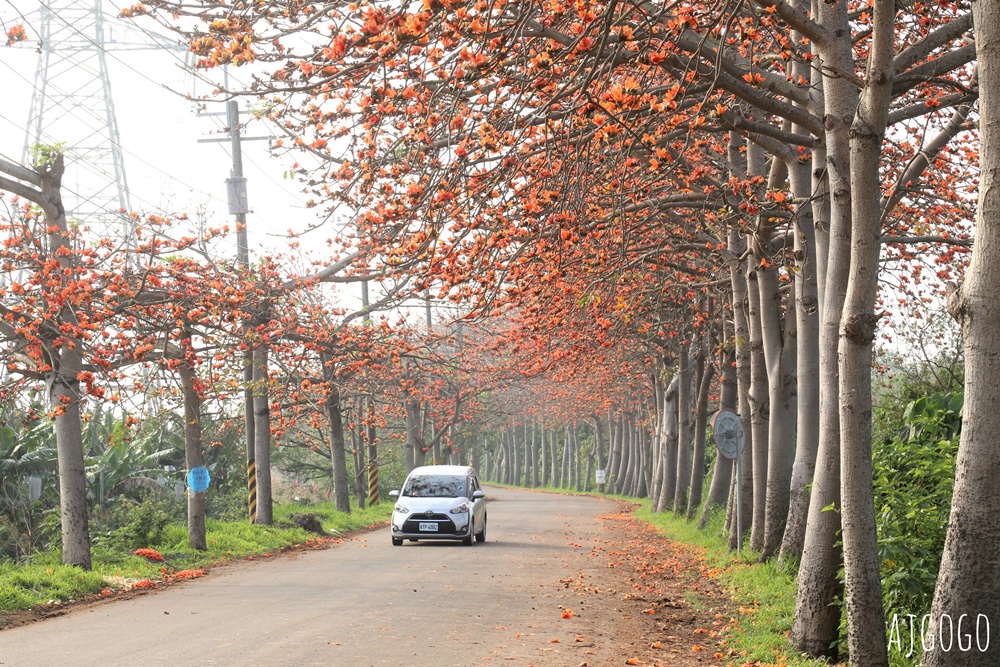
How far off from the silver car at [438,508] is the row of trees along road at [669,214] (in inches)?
123

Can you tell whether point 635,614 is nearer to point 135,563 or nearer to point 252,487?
point 135,563

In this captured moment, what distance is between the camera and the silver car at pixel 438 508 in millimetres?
22062

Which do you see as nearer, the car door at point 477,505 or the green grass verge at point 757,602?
the green grass verge at point 757,602

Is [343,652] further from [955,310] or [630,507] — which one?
[630,507]

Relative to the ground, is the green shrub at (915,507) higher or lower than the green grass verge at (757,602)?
higher

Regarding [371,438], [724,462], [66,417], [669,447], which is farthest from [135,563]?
[371,438]

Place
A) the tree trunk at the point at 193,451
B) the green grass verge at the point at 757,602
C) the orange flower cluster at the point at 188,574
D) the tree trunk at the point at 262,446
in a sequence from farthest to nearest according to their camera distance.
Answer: the tree trunk at the point at 262,446
the tree trunk at the point at 193,451
the orange flower cluster at the point at 188,574
the green grass verge at the point at 757,602

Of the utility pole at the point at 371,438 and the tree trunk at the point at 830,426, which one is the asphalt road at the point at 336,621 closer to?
the tree trunk at the point at 830,426

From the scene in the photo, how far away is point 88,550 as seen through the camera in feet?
50.1

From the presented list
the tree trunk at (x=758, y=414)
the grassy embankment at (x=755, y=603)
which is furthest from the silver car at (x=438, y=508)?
the tree trunk at (x=758, y=414)

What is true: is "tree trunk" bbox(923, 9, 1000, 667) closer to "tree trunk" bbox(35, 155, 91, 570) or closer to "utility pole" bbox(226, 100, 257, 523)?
"tree trunk" bbox(35, 155, 91, 570)

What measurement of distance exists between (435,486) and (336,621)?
12055 millimetres

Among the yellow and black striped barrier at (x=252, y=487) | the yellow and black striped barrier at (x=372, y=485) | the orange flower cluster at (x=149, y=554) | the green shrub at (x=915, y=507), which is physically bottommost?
the yellow and black striped barrier at (x=372, y=485)

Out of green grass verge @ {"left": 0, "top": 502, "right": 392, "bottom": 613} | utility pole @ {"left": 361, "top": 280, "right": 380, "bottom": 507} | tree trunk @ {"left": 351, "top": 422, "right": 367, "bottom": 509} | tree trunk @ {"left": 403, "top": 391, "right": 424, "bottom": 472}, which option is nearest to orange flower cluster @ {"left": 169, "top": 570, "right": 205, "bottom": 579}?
green grass verge @ {"left": 0, "top": 502, "right": 392, "bottom": 613}
